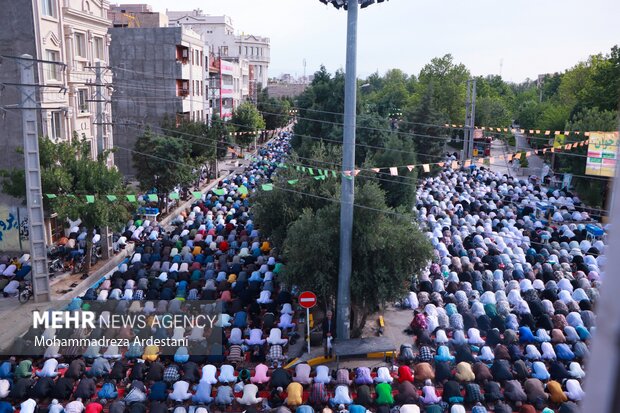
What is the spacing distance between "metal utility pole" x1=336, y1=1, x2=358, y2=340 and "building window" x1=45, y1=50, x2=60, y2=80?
16.0m

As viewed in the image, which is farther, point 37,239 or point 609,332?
point 37,239

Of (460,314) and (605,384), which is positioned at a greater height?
(605,384)

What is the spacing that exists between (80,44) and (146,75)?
15.4 metres

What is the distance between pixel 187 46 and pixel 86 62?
16748 mm

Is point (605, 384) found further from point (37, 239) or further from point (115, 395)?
point (37, 239)

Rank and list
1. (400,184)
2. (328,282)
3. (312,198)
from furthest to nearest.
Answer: (400,184), (312,198), (328,282)

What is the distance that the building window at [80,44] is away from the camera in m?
28.0

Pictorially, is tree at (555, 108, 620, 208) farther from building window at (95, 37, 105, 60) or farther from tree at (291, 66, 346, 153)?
building window at (95, 37, 105, 60)

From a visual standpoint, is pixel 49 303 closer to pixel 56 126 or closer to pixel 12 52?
pixel 56 126

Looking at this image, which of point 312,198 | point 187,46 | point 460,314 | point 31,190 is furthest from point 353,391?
point 187,46

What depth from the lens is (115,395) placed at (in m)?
13.1

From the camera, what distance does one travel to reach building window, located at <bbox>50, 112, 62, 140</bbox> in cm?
2606

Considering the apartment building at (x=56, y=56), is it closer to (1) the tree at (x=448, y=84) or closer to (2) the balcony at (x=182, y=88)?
(2) the balcony at (x=182, y=88)

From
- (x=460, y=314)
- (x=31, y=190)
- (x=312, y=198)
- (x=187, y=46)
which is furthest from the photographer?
(x=187, y=46)
